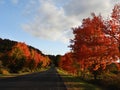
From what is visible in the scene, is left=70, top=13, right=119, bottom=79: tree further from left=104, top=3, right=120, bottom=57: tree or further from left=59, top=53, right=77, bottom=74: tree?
left=59, top=53, right=77, bottom=74: tree

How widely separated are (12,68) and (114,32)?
52.1 m

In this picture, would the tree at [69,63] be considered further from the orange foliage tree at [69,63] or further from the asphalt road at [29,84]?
the asphalt road at [29,84]

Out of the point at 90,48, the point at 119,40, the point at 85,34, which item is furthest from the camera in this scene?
the point at 85,34

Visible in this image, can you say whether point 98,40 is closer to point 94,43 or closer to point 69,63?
point 94,43

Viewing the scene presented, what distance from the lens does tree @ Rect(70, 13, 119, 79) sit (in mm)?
34625

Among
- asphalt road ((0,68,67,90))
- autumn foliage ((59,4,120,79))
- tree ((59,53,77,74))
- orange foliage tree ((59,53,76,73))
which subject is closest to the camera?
asphalt road ((0,68,67,90))

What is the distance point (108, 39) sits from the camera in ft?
112

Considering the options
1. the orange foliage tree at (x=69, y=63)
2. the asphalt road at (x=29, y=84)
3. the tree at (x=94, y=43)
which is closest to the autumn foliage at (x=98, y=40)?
the tree at (x=94, y=43)

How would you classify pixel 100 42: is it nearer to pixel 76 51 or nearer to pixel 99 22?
pixel 99 22

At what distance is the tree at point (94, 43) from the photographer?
3462 cm

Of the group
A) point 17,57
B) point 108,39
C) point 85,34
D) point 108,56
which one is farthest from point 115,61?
point 17,57

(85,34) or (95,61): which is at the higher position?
(85,34)

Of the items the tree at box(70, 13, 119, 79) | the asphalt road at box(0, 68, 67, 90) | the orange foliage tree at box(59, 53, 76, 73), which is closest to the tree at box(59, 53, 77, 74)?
the orange foliage tree at box(59, 53, 76, 73)

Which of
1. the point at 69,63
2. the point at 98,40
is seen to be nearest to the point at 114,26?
the point at 98,40
